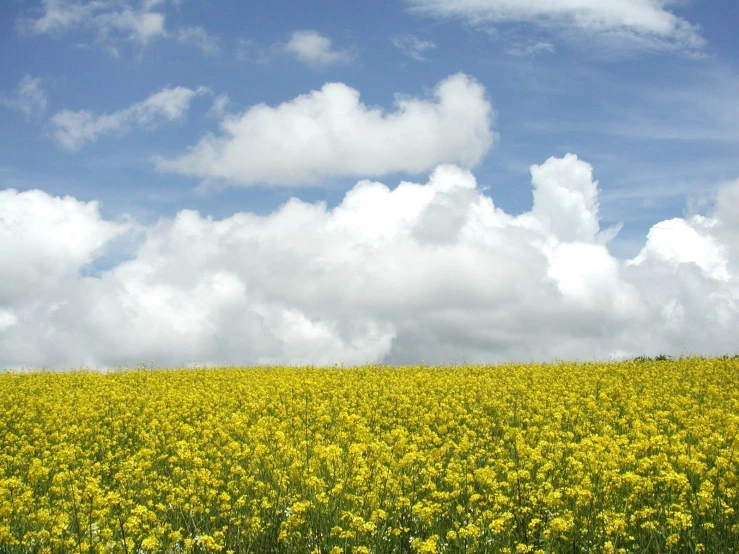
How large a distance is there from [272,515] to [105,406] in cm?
1241

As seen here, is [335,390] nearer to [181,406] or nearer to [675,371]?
[181,406]

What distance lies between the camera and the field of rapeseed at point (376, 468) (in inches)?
303

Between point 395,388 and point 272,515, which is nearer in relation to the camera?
point 272,515

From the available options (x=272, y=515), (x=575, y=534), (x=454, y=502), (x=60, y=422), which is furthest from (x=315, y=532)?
(x=60, y=422)

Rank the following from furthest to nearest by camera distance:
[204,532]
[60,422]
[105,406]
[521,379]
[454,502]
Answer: [521,379]
[105,406]
[60,422]
[454,502]
[204,532]

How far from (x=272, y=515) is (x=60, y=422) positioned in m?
10.6

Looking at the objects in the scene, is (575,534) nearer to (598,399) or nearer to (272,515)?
(272,515)

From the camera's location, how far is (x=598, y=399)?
65.3 ft

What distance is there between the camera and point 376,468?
9.17 meters

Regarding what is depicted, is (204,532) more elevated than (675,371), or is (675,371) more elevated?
(675,371)

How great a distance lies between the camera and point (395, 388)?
21359 mm

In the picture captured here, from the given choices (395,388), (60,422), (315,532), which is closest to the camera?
(315,532)

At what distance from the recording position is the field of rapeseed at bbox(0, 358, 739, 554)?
25.3 ft

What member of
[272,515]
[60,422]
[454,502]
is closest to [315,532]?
[272,515]
